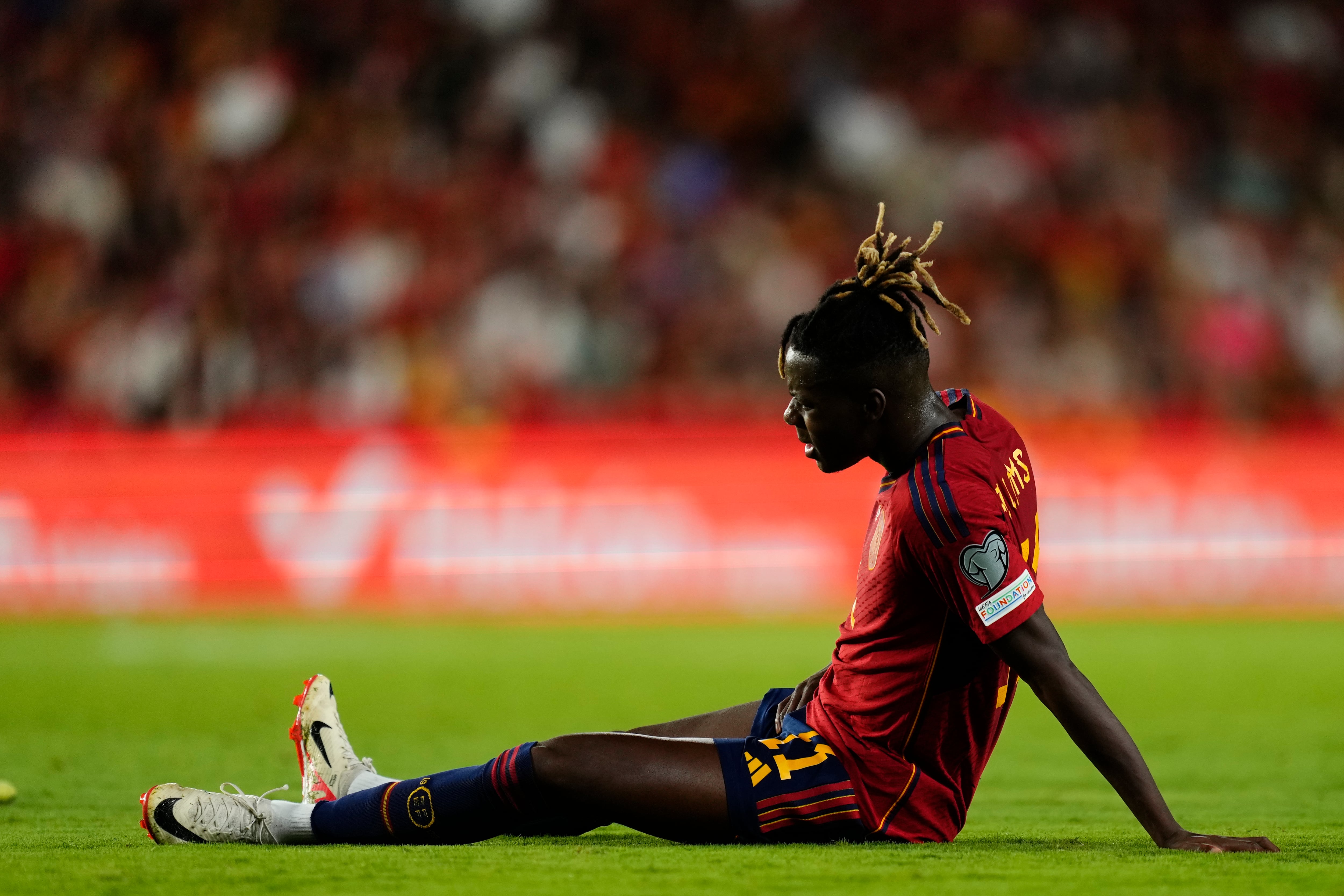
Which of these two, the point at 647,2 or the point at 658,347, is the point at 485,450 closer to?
the point at 658,347

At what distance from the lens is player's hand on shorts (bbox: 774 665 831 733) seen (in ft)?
14.2

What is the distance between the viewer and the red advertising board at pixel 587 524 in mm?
11422

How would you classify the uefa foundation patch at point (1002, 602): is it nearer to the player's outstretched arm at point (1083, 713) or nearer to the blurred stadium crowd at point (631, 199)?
the player's outstretched arm at point (1083, 713)

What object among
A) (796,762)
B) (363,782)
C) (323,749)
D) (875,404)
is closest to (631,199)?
(323,749)

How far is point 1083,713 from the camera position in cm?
363

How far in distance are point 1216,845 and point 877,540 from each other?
109cm

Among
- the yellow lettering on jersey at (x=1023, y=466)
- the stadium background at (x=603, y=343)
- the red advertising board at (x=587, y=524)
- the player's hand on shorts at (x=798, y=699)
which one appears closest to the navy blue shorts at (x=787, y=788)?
the player's hand on shorts at (x=798, y=699)

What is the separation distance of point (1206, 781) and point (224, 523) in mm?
7737

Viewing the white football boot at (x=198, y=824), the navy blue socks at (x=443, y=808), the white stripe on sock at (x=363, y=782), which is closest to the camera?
the navy blue socks at (x=443, y=808)

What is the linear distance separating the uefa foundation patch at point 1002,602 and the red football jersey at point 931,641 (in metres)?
0.02

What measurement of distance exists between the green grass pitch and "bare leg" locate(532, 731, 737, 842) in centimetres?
11

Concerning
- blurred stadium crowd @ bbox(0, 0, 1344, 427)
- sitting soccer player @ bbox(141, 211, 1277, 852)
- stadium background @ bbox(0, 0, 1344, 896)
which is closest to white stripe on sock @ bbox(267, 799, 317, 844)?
sitting soccer player @ bbox(141, 211, 1277, 852)

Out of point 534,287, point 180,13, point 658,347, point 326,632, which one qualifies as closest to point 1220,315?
point 658,347

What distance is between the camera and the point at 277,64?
15.2 meters
